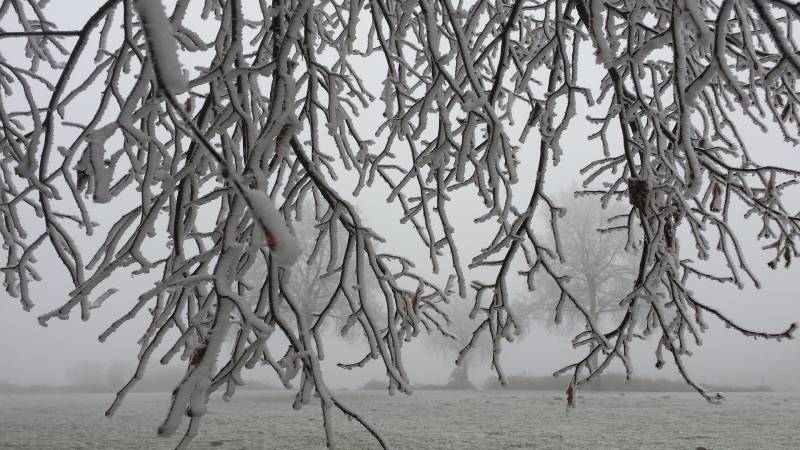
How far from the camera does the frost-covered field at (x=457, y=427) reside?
592 centimetres

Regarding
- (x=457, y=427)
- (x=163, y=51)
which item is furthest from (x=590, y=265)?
(x=163, y=51)

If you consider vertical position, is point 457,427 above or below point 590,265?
below

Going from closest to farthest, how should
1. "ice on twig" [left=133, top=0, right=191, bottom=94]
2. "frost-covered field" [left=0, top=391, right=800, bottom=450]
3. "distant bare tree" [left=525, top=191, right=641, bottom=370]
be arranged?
"ice on twig" [left=133, top=0, right=191, bottom=94]
"frost-covered field" [left=0, top=391, right=800, bottom=450]
"distant bare tree" [left=525, top=191, right=641, bottom=370]

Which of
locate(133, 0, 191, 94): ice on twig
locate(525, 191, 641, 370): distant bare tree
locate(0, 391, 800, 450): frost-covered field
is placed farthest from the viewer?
locate(525, 191, 641, 370): distant bare tree

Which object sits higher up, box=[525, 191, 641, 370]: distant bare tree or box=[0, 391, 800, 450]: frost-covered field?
box=[525, 191, 641, 370]: distant bare tree

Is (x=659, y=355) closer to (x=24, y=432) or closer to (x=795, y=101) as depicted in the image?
(x=795, y=101)

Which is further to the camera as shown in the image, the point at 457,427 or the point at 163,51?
the point at 457,427

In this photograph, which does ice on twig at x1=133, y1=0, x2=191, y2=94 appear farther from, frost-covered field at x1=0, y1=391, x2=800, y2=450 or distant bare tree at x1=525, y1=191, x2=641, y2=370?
distant bare tree at x1=525, y1=191, x2=641, y2=370

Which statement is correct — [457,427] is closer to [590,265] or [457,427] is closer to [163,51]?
[163,51]

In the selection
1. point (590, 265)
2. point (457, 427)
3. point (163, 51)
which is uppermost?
point (590, 265)

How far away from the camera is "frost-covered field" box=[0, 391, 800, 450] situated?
592cm

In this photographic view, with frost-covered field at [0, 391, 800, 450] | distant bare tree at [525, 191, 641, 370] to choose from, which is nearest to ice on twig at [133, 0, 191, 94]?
frost-covered field at [0, 391, 800, 450]

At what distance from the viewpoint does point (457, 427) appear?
729cm

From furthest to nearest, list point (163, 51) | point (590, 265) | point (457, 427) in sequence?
1. point (590, 265)
2. point (457, 427)
3. point (163, 51)
